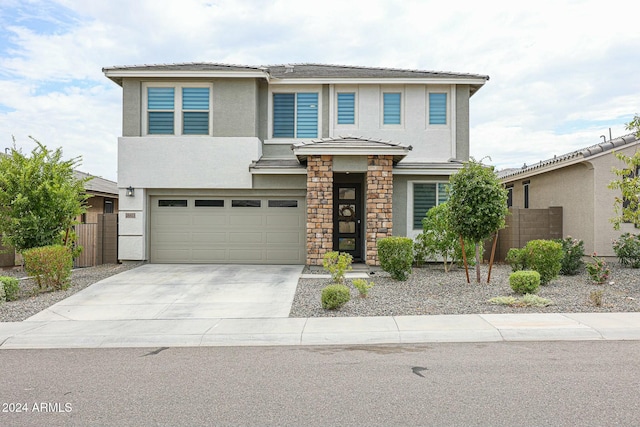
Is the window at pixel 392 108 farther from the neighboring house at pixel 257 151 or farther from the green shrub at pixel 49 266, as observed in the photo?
the green shrub at pixel 49 266

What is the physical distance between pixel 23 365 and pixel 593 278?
38.8ft

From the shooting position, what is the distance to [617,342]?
7.36m

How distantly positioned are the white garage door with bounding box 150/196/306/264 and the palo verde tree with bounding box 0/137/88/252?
11.6 ft

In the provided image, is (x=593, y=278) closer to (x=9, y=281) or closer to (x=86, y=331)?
(x=86, y=331)

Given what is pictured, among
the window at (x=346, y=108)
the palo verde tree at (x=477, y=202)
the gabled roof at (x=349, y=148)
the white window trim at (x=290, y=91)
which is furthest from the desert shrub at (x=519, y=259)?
the white window trim at (x=290, y=91)

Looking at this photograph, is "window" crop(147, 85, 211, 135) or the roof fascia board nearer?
"window" crop(147, 85, 211, 135)

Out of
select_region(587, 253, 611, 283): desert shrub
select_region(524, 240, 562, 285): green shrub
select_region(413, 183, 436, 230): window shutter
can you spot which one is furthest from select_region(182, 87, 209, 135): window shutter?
select_region(587, 253, 611, 283): desert shrub

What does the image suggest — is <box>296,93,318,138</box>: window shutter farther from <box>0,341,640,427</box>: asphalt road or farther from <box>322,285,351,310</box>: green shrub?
<box>0,341,640,427</box>: asphalt road

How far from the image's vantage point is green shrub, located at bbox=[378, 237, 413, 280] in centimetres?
1256

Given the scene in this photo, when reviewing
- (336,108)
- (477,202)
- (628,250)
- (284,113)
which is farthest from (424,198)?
(628,250)

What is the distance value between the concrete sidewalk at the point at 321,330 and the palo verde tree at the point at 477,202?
9.82ft

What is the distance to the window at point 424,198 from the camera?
1590 cm

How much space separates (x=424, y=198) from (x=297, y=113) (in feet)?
16.8

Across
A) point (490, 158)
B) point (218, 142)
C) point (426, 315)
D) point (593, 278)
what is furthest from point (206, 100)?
point (593, 278)
